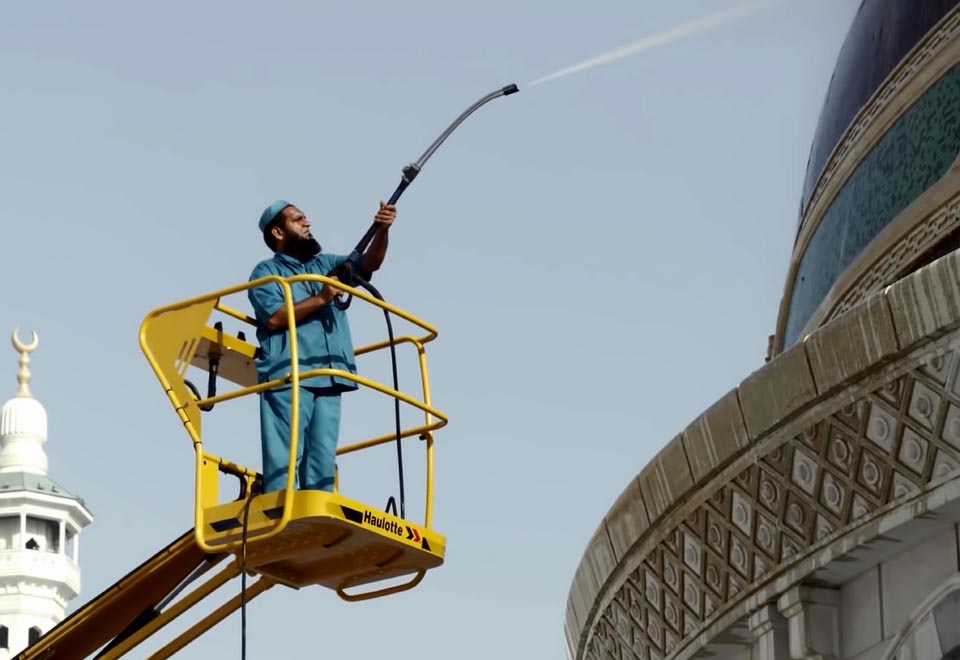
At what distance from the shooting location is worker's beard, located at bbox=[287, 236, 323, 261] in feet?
47.9

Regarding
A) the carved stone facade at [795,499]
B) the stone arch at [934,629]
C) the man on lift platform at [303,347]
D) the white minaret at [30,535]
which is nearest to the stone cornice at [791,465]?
the carved stone facade at [795,499]

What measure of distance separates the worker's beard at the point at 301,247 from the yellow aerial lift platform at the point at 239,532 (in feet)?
1.79

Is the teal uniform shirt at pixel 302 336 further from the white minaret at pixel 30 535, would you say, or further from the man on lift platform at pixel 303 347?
the white minaret at pixel 30 535

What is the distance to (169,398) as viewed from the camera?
571 inches

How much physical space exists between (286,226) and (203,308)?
76 cm

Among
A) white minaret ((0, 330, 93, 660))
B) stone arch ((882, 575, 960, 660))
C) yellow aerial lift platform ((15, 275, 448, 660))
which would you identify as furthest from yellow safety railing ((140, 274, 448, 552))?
white minaret ((0, 330, 93, 660))

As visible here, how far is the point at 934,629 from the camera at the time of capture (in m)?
12.7

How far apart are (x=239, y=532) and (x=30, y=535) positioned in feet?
291

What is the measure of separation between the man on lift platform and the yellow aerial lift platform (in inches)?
8.2

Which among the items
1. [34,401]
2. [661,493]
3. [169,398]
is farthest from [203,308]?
[34,401]

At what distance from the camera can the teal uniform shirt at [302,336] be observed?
1422 cm

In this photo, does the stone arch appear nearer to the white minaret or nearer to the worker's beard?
the worker's beard

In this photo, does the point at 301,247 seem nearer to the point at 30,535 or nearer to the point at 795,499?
the point at 795,499

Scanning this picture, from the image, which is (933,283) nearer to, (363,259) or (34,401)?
(363,259)
